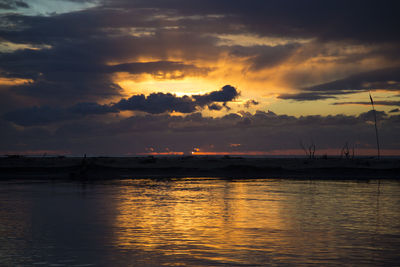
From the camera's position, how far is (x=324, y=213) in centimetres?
2520

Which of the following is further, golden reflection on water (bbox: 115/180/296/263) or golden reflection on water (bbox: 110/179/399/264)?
golden reflection on water (bbox: 115/180/296/263)

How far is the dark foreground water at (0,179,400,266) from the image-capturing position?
48.3 feet

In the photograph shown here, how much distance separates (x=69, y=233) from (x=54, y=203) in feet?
36.7

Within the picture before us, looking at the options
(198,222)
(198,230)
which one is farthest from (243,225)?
(198,230)

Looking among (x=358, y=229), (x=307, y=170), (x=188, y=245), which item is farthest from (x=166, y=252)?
(x=307, y=170)

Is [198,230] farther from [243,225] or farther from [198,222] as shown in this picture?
[243,225]

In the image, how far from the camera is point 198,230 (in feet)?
64.6

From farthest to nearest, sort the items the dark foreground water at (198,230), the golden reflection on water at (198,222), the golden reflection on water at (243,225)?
1. the golden reflection on water at (198,222)
2. the golden reflection on water at (243,225)
3. the dark foreground water at (198,230)

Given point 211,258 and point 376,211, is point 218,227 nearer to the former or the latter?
point 211,258

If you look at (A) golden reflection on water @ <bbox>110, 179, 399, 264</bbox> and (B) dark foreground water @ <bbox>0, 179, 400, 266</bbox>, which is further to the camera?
(A) golden reflection on water @ <bbox>110, 179, 399, 264</bbox>

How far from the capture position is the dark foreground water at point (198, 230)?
14734 millimetres

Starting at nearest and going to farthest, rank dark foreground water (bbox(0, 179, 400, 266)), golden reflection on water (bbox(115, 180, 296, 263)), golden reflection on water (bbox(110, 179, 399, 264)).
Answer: dark foreground water (bbox(0, 179, 400, 266)), golden reflection on water (bbox(110, 179, 399, 264)), golden reflection on water (bbox(115, 180, 296, 263))

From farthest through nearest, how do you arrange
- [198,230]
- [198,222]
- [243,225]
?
[198,222] → [243,225] → [198,230]

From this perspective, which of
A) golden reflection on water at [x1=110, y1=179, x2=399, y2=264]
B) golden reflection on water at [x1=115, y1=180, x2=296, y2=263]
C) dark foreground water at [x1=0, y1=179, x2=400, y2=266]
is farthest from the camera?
Answer: golden reflection on water at [x1=115, y1=180, x2=296, y2=263]
